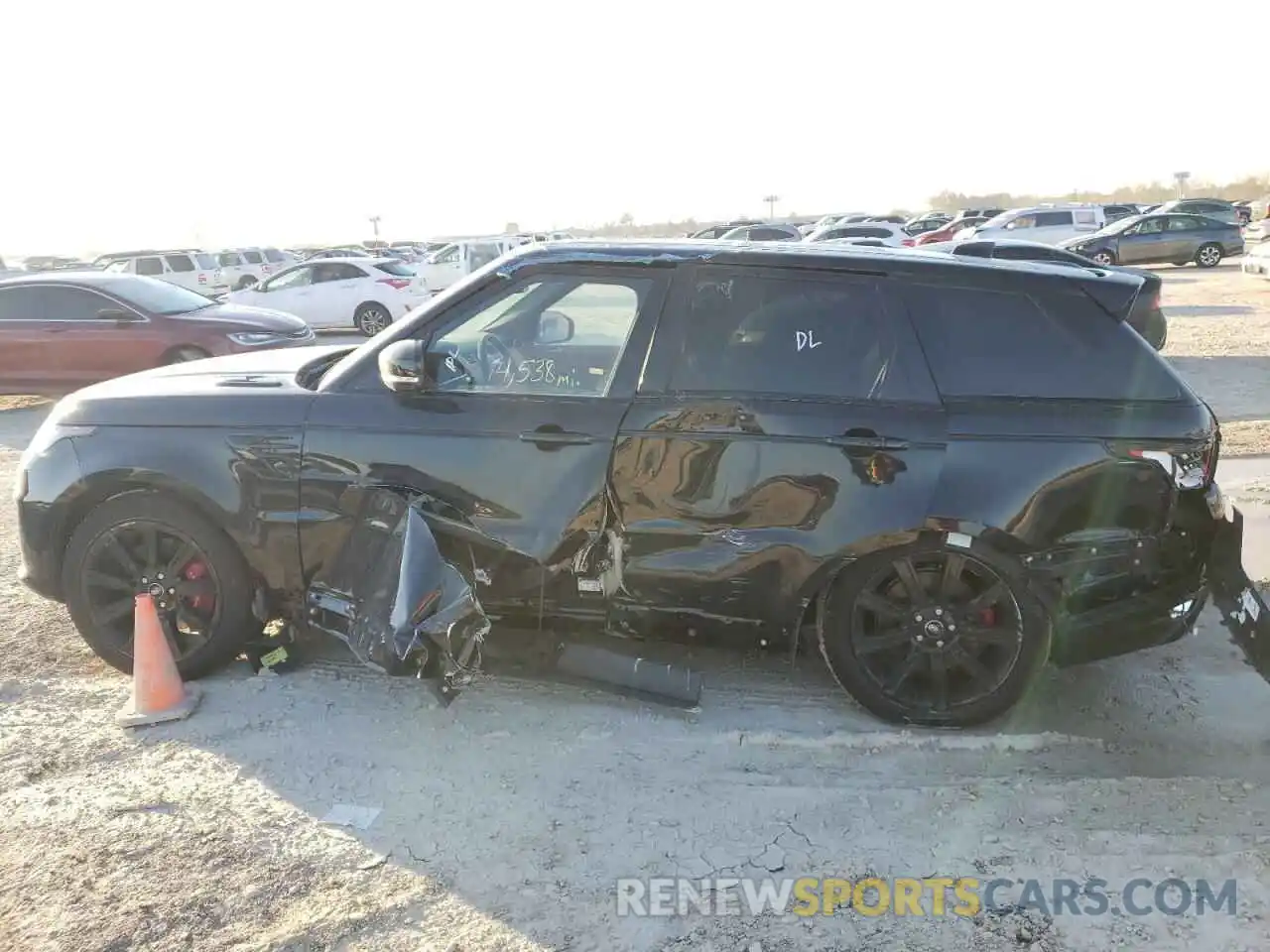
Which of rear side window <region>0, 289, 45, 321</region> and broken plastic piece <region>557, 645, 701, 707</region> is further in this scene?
rear side window <region>0, 289, 45, 321</region>

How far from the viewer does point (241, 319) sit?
10.7 metres

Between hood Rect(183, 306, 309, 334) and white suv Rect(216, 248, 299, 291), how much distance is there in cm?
1707

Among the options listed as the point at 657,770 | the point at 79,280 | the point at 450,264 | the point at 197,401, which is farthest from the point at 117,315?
the point at 450,264

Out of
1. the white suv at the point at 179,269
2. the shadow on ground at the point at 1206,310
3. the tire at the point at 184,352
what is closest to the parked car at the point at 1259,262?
the shadow on ground at the point at 1206,310

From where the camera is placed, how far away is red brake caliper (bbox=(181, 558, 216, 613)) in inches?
156

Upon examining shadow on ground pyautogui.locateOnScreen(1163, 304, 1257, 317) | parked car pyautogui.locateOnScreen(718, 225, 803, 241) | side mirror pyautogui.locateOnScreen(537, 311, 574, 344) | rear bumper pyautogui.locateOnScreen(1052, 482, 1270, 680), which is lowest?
shadow on ground pyautogui.locateOnScreen(1163, 304, 1257, 317)

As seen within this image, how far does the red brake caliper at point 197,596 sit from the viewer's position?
13.0 feet

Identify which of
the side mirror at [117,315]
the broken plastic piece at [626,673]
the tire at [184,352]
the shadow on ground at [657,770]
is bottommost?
the shadow on ground at [657,770]

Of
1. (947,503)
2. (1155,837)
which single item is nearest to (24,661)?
(947,503)

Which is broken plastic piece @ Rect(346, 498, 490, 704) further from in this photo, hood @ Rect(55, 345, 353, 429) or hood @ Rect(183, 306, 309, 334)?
hood @ Rect(183, 306, 309, 334)

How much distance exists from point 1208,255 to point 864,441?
29.2 meters

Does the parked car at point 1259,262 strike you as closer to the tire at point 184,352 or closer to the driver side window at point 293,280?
the driver side window at point 293,280

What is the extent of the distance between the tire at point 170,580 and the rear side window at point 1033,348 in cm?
294

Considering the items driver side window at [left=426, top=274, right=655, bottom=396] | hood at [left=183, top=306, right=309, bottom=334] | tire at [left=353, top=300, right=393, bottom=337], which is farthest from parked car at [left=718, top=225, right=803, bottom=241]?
driver side window at [left=426, top=274, right=655, bottom=396]
